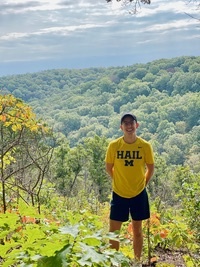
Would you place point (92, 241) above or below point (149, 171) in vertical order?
above

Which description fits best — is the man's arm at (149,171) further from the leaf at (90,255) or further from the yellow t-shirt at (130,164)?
the leaf at (90,255)

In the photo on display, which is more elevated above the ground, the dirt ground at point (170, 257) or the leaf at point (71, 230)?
the leaf at point (71, 230)

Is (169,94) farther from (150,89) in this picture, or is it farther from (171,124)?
(171,124)

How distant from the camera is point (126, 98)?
408 ft

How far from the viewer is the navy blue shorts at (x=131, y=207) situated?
12.0ft

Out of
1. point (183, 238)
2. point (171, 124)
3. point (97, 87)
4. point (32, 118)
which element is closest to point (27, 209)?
point (183, 238)

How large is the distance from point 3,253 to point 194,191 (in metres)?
3.45

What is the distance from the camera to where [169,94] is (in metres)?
121

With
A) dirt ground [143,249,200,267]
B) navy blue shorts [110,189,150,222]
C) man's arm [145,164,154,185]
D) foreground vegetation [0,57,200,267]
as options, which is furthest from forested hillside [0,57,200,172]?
navy blue shorts [110,189,150,222]

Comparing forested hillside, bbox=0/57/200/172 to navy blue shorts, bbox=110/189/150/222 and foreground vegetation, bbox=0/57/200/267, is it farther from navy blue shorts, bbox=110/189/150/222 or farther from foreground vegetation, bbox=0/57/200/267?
navy blue shorts, bbox=110/189/150/222

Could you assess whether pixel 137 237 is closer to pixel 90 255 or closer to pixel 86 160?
pixel 90 255

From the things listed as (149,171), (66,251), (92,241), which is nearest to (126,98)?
(149,171)

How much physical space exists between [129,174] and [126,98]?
398 ft

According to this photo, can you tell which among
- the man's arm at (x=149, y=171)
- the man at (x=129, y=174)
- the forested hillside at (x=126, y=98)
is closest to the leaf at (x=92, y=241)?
the man at (x=129, y=174)
